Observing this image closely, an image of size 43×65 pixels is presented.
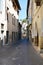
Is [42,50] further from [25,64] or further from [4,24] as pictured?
[4,24]

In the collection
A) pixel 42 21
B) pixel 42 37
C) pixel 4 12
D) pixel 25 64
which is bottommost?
pixel 25 64

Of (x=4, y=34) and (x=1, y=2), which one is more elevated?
(x=1, y=2)

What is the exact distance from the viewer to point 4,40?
83.9 feet

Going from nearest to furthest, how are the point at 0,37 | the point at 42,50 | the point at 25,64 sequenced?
the point at 25,64 → the point at 42,50 → the point at 0,37

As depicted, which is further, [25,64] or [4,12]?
[4,12]

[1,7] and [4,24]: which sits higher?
[1,7]

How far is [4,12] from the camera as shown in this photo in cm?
2498

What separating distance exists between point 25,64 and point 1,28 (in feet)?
51.8

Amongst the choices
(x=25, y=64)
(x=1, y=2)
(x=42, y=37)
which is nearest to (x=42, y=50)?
(x=42, y=37)

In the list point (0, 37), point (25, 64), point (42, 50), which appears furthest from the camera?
point (0, 37)

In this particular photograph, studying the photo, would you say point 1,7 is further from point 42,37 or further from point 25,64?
point 25,64

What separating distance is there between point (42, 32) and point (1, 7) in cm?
1007

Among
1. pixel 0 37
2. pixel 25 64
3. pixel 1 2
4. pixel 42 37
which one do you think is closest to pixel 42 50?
pixel 42 37

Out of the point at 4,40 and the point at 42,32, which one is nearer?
the point at 42,32
